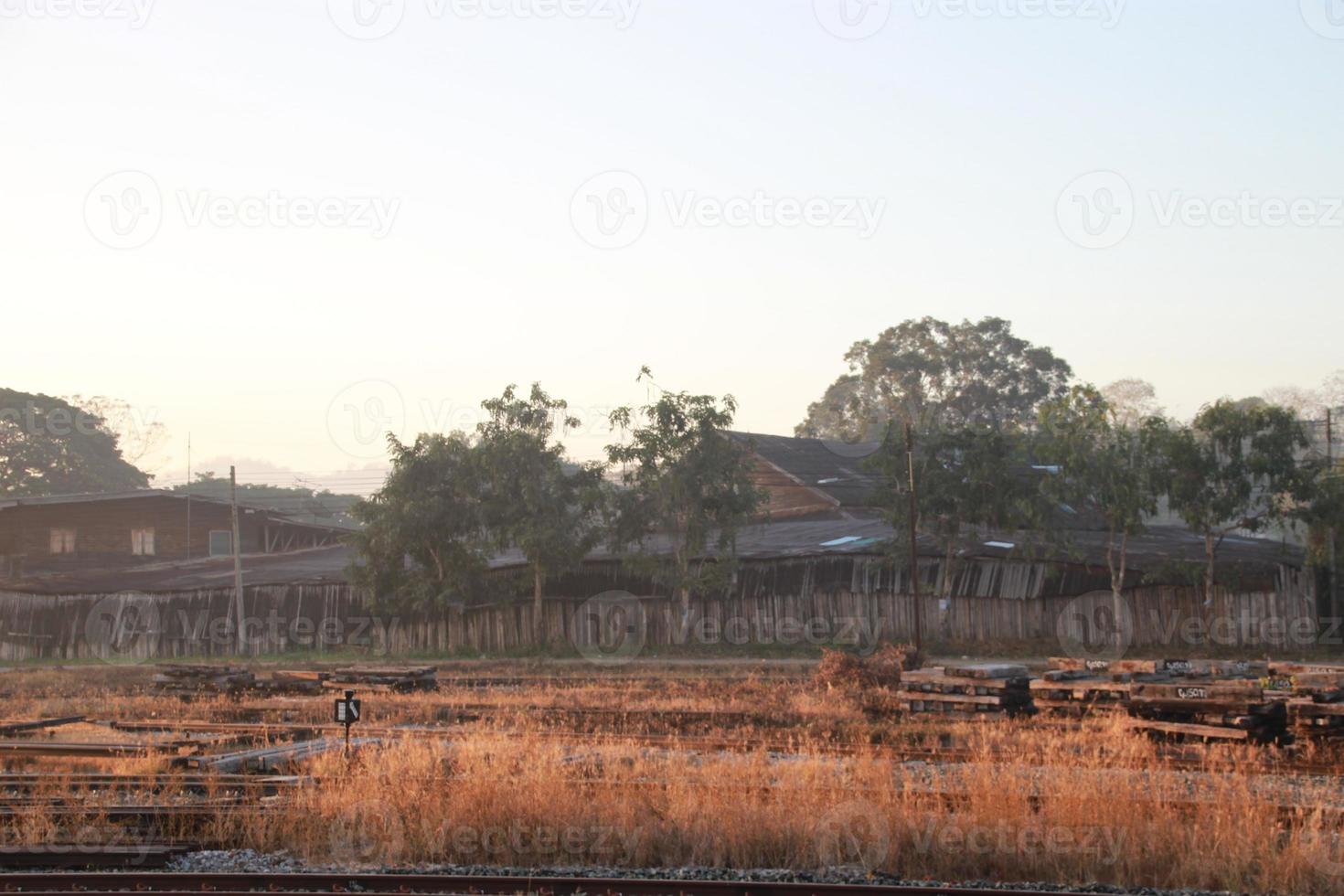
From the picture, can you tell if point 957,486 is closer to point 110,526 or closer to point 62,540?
point 110,526

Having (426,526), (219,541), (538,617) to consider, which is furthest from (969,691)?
(219,541)

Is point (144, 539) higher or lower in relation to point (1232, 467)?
lower

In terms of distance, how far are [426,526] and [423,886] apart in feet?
107

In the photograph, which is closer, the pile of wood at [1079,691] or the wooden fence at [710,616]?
the pile of wood at [1079,691]

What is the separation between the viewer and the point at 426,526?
42094 mm

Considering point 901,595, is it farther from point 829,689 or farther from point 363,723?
point 363,723

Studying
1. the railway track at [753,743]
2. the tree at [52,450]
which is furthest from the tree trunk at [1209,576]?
the tree at [52,450]

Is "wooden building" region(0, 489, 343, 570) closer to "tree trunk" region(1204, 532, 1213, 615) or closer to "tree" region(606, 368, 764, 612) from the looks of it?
"tree" region(606, 368, 764, 612)

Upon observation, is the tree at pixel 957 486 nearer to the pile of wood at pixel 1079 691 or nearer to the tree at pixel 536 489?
the tree at pixel 536 489

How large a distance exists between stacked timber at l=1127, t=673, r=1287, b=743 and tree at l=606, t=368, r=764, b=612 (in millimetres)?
22224

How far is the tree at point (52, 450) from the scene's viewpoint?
248ft

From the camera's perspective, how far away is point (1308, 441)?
35.3m

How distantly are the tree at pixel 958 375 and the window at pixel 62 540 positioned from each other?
4701 cm

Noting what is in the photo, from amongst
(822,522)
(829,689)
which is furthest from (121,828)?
(822,522)
